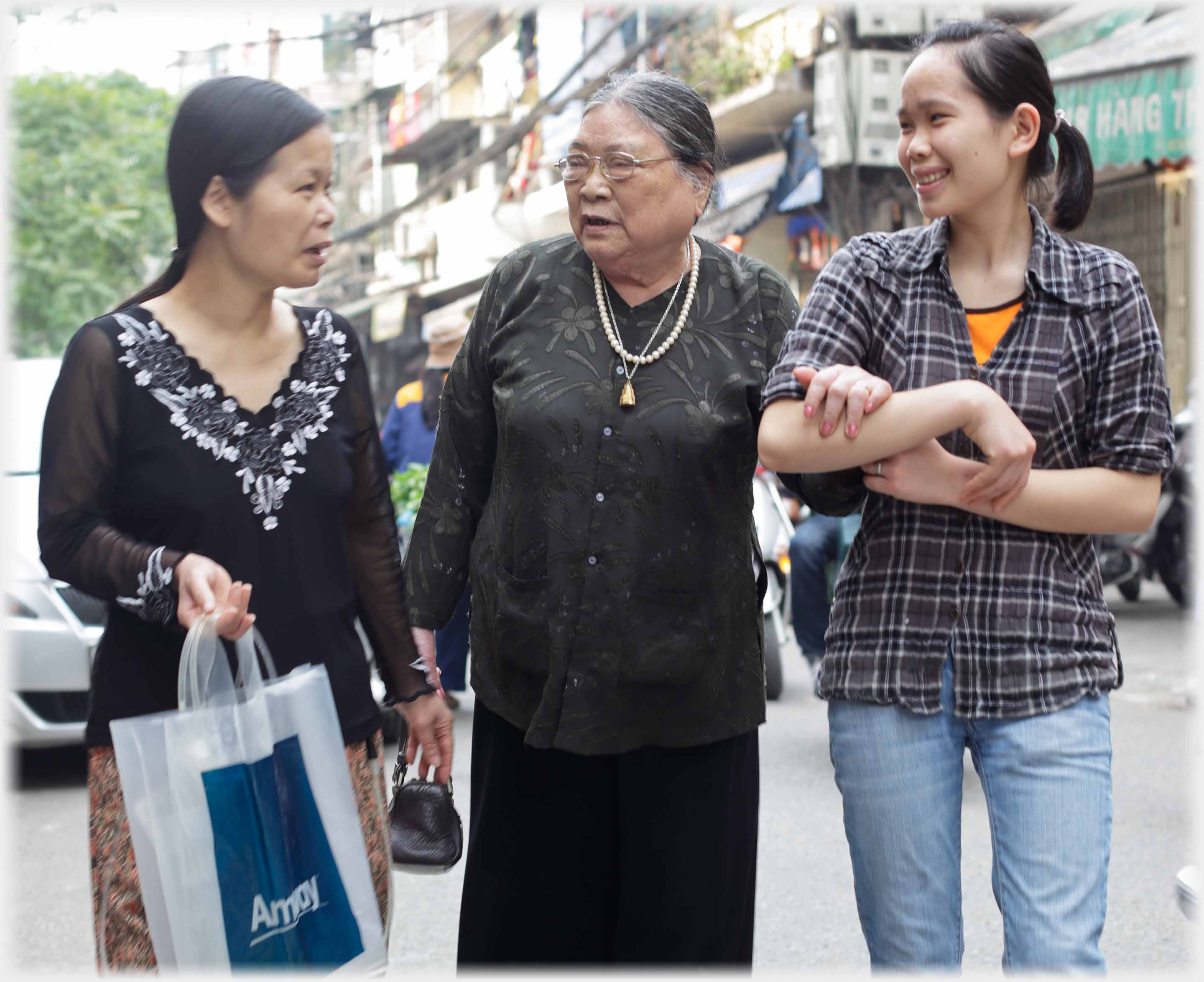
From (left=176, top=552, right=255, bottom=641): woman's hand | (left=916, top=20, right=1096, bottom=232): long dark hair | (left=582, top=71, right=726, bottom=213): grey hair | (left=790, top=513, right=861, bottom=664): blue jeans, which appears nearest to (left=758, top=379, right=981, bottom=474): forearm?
(left=916, top=20, right=1096, bottom=232): long dark hair

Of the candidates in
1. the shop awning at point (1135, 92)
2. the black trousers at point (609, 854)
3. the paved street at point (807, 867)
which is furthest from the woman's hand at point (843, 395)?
the shop awning at point (1135, 92)

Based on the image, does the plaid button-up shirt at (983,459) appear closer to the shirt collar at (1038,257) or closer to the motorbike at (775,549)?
the shirt collar at (1038,257)

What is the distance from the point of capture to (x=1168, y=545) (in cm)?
1051

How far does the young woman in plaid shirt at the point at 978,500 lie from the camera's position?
7.16ft

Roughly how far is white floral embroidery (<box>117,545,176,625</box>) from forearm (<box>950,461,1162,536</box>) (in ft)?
3.79

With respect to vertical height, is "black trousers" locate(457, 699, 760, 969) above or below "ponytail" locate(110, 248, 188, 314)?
below

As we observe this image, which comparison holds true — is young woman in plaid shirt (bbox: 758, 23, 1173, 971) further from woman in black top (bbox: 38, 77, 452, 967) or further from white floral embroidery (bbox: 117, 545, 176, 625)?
white floral embroidery (bbox: 117, 545, 176, 625)

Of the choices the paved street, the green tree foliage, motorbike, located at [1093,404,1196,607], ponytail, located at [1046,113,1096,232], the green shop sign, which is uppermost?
the green tree foliage

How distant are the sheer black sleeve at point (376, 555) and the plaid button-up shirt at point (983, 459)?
2.25 ft

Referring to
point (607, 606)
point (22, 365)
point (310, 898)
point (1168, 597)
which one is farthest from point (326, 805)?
Answer: point (1168, 597)

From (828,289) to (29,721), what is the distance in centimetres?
441

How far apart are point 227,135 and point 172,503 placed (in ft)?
1.82

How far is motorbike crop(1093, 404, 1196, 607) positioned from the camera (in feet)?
33.3

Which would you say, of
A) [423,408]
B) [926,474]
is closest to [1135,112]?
[423,408]
